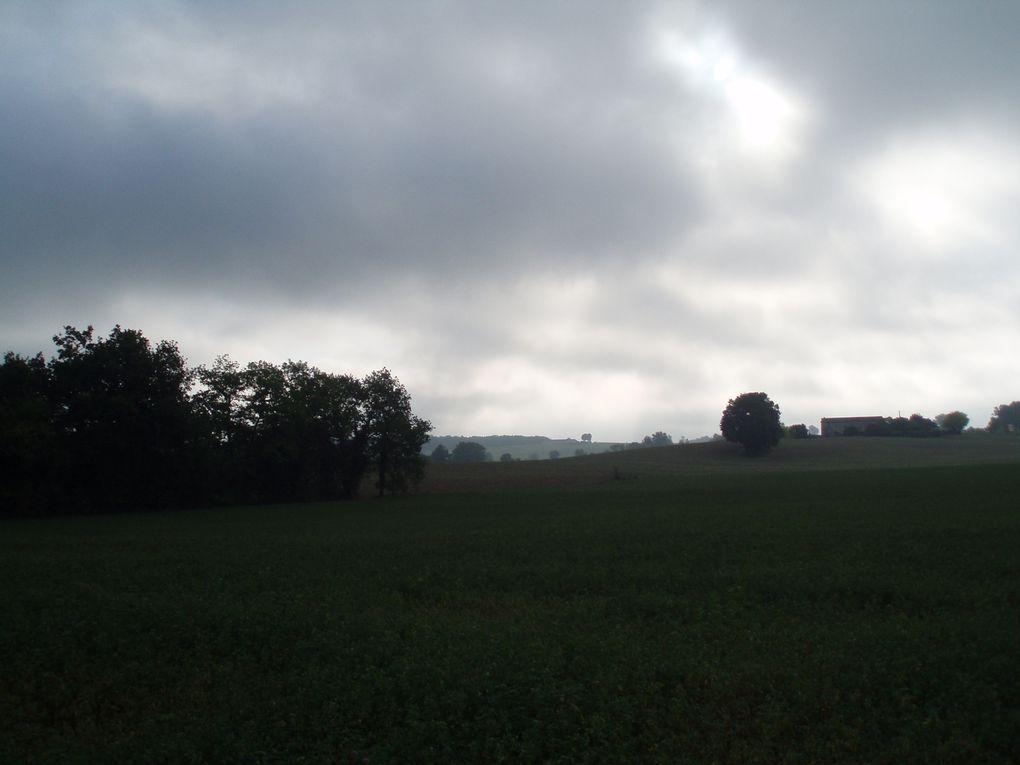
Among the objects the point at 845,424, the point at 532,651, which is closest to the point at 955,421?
the point at 845,424

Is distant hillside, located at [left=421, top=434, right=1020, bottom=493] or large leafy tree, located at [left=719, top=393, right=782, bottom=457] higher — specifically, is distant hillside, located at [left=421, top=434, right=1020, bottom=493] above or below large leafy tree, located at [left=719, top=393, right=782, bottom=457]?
below

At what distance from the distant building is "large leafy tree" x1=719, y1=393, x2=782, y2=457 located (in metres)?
44.6

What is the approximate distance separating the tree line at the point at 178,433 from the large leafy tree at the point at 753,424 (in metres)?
72.7

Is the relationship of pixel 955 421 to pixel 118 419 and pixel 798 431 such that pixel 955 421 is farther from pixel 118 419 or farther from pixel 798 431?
pixel 118 419

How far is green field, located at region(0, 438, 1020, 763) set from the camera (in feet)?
27.0

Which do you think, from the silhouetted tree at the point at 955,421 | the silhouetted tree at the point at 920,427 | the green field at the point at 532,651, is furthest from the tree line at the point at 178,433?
the silhouetted tree at the point at 955,421

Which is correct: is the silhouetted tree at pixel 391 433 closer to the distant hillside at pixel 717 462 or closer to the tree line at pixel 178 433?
the tree line at pixel 178 433

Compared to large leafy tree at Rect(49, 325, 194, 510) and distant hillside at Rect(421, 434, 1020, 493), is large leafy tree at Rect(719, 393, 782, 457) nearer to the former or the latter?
distant hillside at Rect(421, 434, 1020, 493)

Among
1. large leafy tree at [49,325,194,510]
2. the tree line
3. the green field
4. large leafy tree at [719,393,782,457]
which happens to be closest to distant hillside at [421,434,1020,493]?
large leafy tree at [719,393,782,457]

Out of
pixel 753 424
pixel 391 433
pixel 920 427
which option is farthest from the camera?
pixel 920 427

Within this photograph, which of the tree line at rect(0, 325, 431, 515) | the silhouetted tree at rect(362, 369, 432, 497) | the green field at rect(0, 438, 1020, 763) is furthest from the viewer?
the silhouetted tree at rect(362, 369, 432, 497)

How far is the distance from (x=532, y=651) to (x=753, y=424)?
119 metres

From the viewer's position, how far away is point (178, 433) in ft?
180

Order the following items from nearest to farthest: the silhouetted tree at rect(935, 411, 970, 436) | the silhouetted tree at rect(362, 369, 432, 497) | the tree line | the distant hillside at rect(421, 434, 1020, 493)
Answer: the tree line < the silhouetted tree at rect(362, 369, 432, 497) < the distant hillside at rect(421, 434, 1020, 493) < the silhouetted tree at rect(935, 411, 970, 436)
